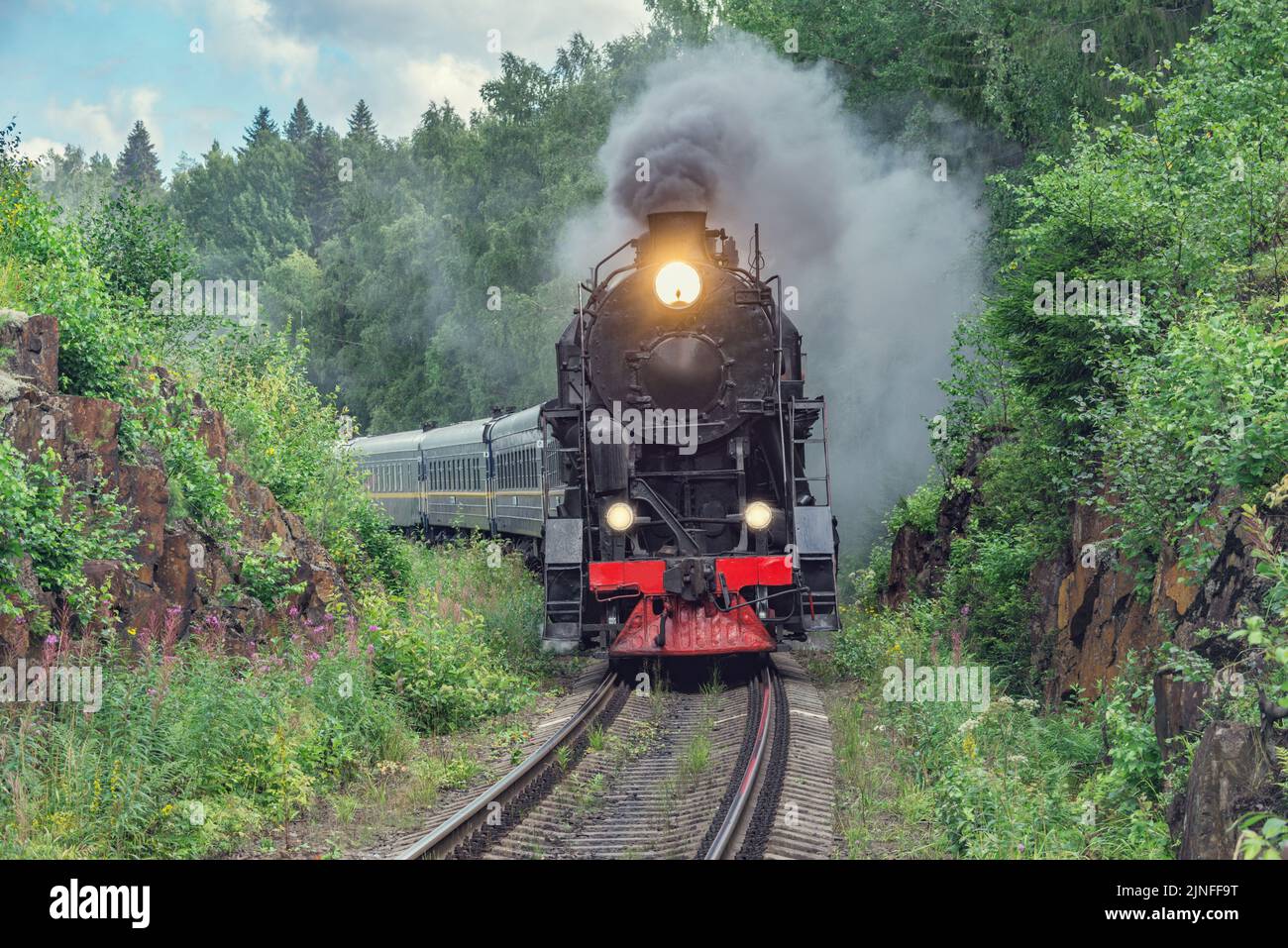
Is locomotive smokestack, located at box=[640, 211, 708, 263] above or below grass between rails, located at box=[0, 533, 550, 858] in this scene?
above

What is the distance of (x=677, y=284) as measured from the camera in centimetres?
1275

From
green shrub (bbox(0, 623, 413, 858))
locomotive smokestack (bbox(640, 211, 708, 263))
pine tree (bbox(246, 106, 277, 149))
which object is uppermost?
pine tree (bbox(246, 106, 277, 149))

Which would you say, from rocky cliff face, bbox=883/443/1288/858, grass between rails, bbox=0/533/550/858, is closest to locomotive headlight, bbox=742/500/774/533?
rocky cliff face, bbox=883/443/1288/858

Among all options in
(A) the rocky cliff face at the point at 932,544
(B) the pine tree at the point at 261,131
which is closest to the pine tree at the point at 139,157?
(B) the pine tree at the point at 261,131

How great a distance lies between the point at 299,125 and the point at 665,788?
307ft

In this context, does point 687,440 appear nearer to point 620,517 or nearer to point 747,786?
point 620,517

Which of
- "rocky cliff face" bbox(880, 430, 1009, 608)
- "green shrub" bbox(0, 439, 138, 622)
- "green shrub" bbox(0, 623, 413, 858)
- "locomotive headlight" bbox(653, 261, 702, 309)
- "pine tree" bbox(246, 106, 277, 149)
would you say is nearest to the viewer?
"green shrub" bbox(0, 623, 413, 858)

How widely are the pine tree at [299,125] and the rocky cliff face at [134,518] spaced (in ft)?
289

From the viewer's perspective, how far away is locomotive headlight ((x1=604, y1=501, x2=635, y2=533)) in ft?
42.1

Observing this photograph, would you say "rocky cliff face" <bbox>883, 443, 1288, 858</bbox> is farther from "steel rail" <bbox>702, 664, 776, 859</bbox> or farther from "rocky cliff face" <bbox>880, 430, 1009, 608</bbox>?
"rocky cliff face" <bbox>880, 430, 1009, 608</bbox>

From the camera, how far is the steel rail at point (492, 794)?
7246 millimetres

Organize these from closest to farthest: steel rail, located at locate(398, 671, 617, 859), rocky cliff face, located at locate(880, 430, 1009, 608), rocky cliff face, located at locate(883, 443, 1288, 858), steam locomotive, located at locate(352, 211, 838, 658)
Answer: rocky cliff face, located at locate(883, 443, 1288, 858)
steel rail, located at locate(398, 671, 617, 859)
steam locomotive, located at locate(352, 211, 838, 658)
rocky cliff face, located at locate(880, 430, 1009, 608)

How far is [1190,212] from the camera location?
11023 mm

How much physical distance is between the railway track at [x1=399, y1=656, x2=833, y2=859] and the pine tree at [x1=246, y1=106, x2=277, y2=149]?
83.7m
